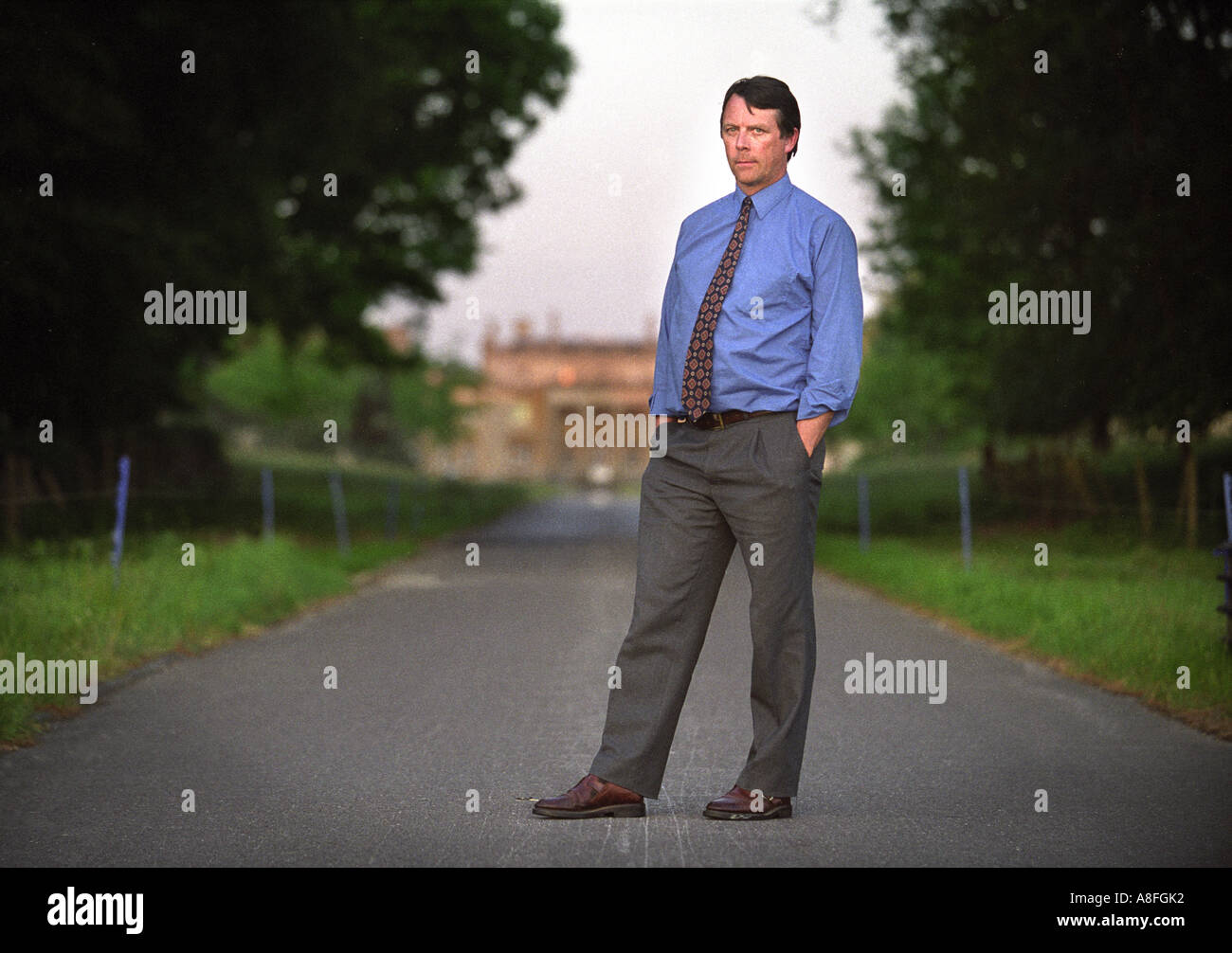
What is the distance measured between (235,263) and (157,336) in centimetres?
250

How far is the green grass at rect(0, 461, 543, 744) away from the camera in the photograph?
9.54 m

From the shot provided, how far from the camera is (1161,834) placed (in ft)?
17.7

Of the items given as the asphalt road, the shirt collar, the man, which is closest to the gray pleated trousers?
the man

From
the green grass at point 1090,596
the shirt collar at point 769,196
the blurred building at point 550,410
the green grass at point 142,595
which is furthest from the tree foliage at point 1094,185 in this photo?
the blurred building at point 550,410

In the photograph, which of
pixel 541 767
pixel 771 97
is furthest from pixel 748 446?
pixel 541 767

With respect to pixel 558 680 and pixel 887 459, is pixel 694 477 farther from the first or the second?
pixel 887 459

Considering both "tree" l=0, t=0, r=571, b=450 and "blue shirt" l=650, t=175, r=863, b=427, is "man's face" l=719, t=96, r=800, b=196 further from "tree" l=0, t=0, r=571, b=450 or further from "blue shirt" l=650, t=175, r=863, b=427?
"tree" l=0, t=0, r=571, b=450

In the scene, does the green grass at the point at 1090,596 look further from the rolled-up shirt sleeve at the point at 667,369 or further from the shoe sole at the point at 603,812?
the rolled-up shirt sleeve at the point at 667,369

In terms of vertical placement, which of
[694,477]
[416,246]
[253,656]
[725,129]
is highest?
[416,246]

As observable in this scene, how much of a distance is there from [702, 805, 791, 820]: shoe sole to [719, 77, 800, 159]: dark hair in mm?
2307

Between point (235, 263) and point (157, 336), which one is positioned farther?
point (235, 263)

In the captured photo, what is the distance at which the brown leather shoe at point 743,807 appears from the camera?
5469mm

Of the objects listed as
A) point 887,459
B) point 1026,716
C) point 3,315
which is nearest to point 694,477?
point 1026,716

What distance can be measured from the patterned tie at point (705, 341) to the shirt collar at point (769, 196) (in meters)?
0.11
